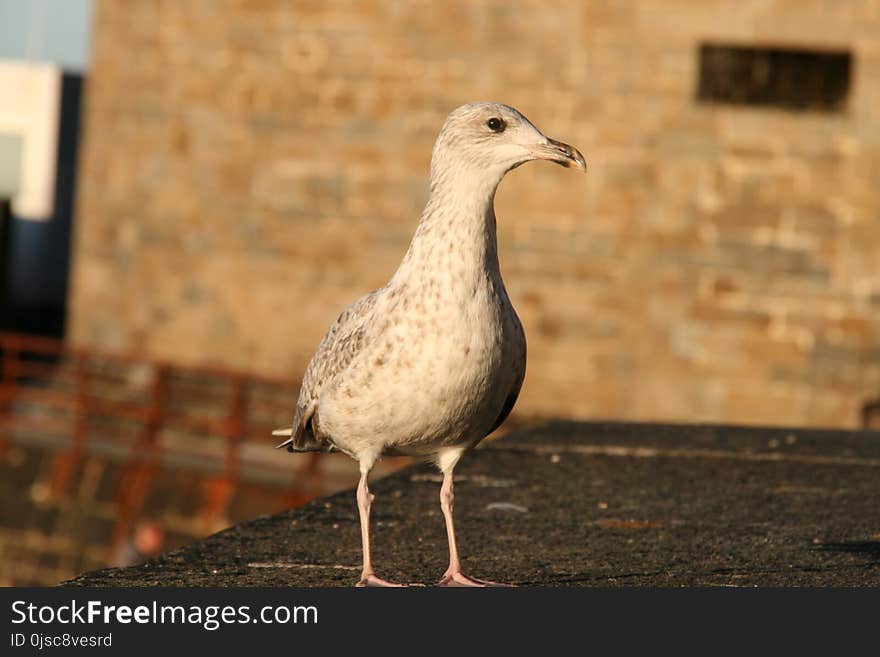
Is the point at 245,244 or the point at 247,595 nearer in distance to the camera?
the point at 247,595

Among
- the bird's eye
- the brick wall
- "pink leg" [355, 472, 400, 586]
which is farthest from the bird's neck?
the brick wall

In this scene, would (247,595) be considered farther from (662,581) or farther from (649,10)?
(649,10)

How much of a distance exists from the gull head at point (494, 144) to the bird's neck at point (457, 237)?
44 millimetres

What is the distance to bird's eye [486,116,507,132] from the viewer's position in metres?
4.39

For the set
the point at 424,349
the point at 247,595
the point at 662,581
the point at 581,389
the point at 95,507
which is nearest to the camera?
the point at 247,595

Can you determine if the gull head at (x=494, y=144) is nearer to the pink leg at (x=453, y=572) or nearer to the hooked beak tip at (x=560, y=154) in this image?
the hooked beak tip at (x=560, y=154)

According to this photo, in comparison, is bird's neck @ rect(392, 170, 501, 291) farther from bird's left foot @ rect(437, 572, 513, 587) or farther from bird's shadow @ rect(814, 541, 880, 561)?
bird's shadow @ rect(814, 541, 880, 561)

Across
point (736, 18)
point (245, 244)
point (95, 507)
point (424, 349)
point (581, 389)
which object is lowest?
point (95, 507)

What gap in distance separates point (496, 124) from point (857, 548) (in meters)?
1.75

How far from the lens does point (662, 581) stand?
445 centimetres

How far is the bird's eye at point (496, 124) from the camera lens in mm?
4395

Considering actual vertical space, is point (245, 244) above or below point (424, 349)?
below

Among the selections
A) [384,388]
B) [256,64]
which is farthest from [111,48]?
[384,388]

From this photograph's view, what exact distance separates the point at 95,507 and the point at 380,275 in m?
3.93
